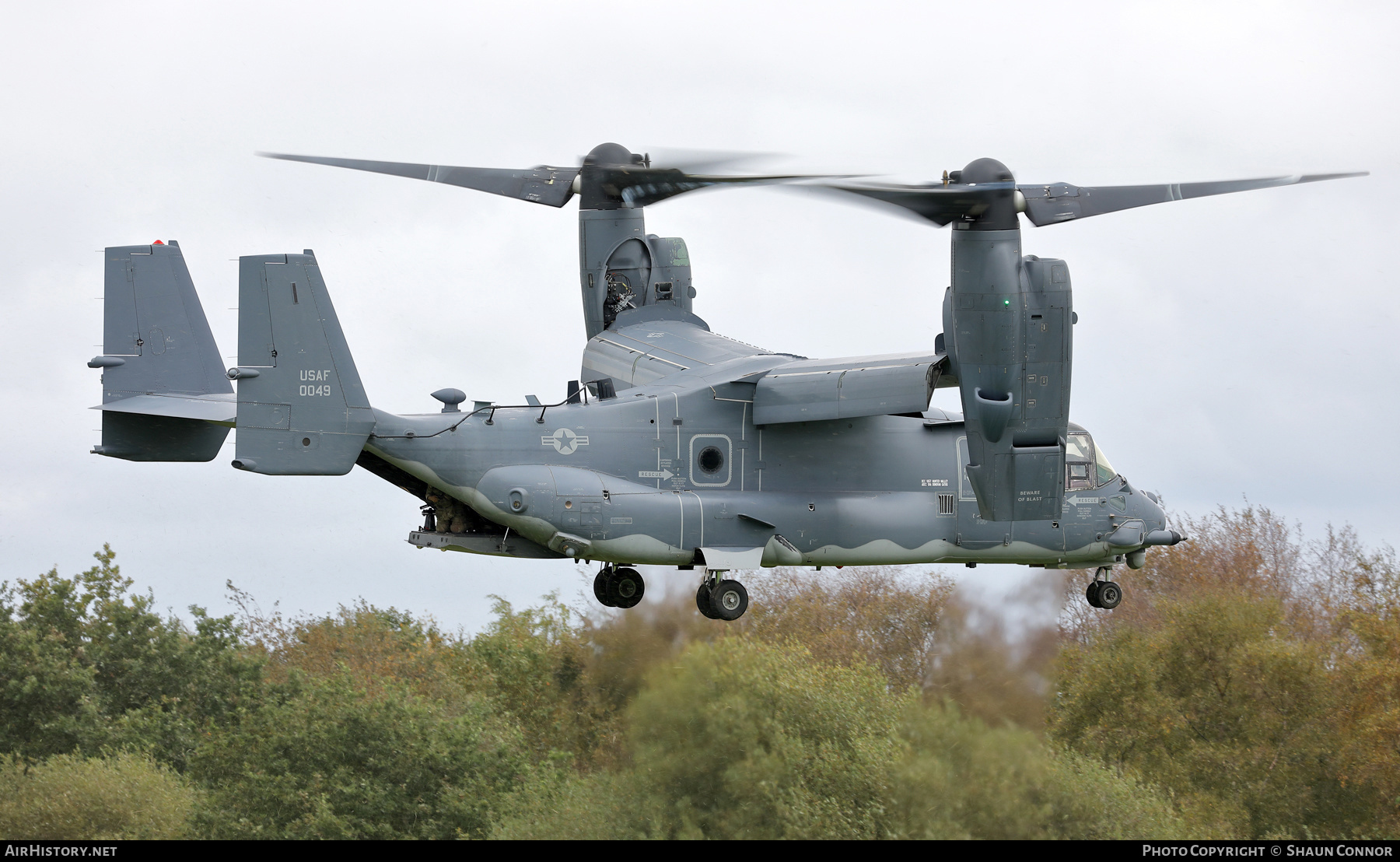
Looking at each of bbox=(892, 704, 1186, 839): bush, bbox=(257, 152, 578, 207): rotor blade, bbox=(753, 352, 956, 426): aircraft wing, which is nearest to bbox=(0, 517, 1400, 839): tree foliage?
bbox=(892, 704, 1186, 839): bush

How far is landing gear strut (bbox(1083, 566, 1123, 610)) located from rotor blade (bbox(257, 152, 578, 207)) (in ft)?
39.1

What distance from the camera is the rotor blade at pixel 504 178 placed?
29562 mm

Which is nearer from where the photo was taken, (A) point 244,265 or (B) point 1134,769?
(A) point 244,265

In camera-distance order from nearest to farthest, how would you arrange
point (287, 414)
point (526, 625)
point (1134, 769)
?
1. point (287, 414)
2. point (1134, 769)
3. point (526, 625)

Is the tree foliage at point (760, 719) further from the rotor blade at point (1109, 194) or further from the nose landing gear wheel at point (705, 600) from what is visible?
the rotor blade at point (1109, 194)

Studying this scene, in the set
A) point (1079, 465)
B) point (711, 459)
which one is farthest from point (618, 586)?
point (1079, 465)

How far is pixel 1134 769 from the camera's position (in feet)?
108

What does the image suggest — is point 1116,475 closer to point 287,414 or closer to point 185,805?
point 287,414

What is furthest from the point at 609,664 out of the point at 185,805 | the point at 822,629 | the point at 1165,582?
the point at 1165,582

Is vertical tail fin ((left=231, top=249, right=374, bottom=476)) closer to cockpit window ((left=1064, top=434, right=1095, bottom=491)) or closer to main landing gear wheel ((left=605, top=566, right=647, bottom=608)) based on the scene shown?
main landing gear wheel ((left=605, top=566, right=647, bottom=608))

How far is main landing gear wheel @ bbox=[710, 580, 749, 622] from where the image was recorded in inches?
1034

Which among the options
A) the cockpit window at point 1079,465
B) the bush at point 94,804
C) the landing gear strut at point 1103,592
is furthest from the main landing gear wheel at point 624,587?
the bush at point 94,804

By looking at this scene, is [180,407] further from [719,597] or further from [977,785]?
[977,785]

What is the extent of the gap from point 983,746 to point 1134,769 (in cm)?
1042
